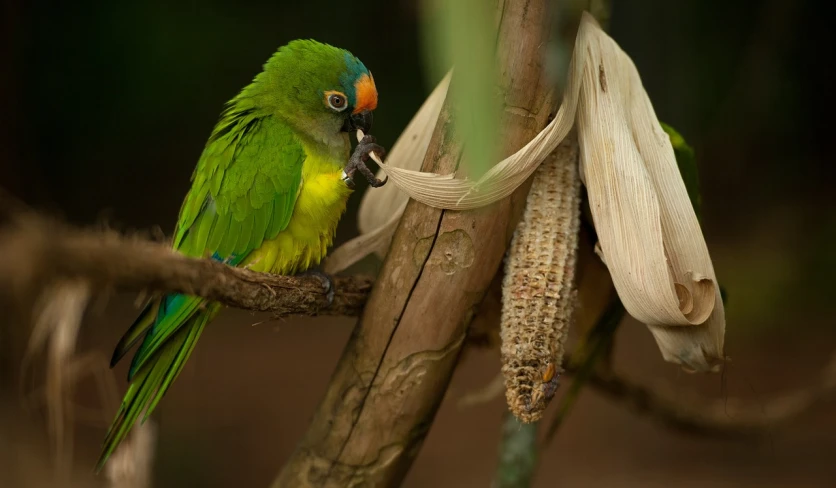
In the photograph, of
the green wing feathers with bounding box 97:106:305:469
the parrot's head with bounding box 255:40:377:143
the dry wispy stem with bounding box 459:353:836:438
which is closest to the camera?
the green wing feathers with bounding box 97:106:305:469

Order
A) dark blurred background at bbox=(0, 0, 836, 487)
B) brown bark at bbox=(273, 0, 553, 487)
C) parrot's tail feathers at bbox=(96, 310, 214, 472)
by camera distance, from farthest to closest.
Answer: dark blurred background at bbox=(0, 0, 836, 487) → parrot's tail feathers at bbox=(96, 310, 214, 472) → brown bark at bbox=(273, 0, 553, 487)

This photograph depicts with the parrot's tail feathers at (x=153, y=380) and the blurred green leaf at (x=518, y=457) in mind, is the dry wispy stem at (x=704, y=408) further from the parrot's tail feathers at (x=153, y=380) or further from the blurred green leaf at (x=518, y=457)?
the parrot's tail feathers at (x=153, y=380)


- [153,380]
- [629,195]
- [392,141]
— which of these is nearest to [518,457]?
[629,195]

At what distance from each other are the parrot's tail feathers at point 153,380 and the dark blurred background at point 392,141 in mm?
1604

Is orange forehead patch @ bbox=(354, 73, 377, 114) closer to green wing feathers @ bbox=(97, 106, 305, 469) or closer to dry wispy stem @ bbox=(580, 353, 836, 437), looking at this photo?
green wing feathers @ bbox=(97, 106, 305, 469)

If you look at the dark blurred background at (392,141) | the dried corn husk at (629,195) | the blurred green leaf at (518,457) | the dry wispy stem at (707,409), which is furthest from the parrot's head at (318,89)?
the dark blurred background at (392,141)

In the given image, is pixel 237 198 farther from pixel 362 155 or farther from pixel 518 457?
pixel 518 457

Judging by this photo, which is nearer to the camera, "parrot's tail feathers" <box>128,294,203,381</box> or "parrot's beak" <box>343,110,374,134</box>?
"parrot's tail feathers" <box>128,294,203,381</box>

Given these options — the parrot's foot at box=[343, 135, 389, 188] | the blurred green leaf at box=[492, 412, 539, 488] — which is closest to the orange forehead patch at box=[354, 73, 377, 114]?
the parrot's foot at box=[343, 135, 389, 188]

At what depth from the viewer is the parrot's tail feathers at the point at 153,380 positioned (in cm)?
116

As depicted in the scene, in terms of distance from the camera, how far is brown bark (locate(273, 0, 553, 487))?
97 cm

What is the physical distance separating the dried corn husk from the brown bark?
42mm

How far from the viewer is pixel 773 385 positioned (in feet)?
10.1

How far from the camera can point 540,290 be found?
3.51ft
